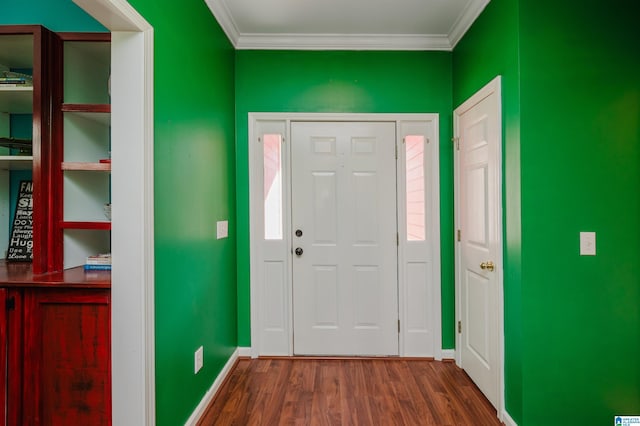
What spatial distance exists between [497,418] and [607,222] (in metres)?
1.31

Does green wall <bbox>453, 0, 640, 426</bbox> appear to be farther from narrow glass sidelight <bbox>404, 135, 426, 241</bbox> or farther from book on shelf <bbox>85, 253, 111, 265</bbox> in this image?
book on shelf <bbox>85, 253, 111, 265</bbox>

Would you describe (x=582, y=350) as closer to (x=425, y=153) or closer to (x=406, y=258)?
(x=406, y=258)

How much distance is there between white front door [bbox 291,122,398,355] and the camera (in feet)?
10.0

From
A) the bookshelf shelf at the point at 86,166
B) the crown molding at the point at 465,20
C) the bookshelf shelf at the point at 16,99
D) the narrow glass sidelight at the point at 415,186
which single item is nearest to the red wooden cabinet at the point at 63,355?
the bookshelf shelf at the point at 86,166

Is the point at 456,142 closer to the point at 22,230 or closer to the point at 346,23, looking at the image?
the point at 346,23

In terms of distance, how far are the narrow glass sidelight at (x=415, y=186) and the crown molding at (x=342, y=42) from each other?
772 mm

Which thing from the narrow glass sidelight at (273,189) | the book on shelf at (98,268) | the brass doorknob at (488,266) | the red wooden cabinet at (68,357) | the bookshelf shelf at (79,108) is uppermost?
the bookshelf shelf at (79,108)

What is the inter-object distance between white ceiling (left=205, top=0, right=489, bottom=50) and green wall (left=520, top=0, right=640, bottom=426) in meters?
0.86

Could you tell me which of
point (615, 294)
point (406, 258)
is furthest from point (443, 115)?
point (615, 294)

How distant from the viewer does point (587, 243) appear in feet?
6.40

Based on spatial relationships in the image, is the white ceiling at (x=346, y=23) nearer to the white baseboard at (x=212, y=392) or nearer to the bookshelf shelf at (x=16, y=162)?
the bookshelf shelf at (x=16, y=162)

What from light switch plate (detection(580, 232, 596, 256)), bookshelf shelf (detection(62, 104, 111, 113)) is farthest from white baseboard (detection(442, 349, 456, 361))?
bookshelf shelf (detection(62, 104, 111, 113))

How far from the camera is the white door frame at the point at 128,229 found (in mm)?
1499

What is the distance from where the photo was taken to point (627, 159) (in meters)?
1.96
